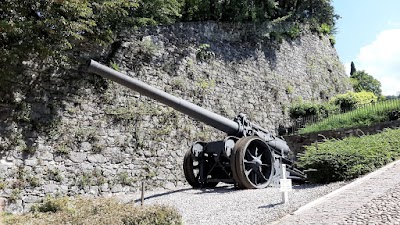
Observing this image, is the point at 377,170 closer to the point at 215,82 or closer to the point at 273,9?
the point at 215,82

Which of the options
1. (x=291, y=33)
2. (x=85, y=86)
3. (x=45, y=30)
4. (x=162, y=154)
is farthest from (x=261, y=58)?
(x=45, y=30)

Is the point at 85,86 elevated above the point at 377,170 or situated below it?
above

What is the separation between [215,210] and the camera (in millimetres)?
6238

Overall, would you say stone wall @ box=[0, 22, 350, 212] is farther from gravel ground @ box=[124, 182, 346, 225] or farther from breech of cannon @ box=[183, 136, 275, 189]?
gravel ground @ box=[124, 182, 346, 225]

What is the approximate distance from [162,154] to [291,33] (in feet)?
38.7

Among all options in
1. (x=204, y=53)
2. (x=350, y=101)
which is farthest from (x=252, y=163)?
(x=350, y=101)

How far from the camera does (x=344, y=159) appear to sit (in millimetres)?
7898

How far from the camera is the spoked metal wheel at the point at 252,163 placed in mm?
8211

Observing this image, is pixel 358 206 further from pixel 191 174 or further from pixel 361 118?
pixel 361 118

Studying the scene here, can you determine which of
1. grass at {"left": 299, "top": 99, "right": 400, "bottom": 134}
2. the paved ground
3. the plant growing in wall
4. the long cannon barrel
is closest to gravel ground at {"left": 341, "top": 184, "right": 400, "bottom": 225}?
the paved ground

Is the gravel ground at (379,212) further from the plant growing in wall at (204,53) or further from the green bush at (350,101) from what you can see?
the green bush at (350,101)

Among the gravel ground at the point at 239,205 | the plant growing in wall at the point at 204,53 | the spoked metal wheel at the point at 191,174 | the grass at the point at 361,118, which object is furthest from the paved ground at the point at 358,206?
the grass at the point at 361,118

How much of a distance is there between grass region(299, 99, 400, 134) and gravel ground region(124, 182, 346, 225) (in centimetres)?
929

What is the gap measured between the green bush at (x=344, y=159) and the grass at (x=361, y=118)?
6643 mm
